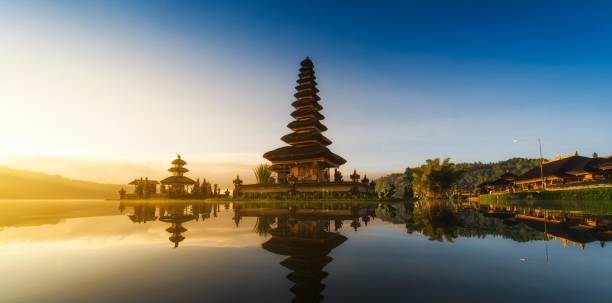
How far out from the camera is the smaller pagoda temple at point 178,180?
163ft

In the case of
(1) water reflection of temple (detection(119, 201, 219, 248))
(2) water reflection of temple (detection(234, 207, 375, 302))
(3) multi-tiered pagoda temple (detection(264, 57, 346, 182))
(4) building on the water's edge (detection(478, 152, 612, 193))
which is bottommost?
(1) water reflection of temple (detection(119, 201, 219, 248))

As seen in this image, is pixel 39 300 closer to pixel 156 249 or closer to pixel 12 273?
pixel 12 273

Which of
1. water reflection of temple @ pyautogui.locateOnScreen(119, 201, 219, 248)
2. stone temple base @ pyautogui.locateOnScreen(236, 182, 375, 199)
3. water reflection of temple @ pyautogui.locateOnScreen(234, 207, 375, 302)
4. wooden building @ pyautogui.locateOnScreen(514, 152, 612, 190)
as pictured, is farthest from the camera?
wooden building @ pyautogui.locateOnScreen(514, 152, 612, 190)

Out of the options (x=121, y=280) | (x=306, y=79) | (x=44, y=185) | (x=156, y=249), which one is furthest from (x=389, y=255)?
(x=44, y=185)

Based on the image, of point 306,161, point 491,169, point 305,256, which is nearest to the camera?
point 305,256

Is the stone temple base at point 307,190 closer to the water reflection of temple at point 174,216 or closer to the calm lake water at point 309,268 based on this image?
the water reflection of temple at point 174,216

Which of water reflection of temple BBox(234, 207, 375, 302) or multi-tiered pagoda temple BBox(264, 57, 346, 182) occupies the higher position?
multi-tiered pagoda temple BBox(264, 57, 346, 182)

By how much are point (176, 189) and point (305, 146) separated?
26228 millimetres

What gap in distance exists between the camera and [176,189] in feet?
168

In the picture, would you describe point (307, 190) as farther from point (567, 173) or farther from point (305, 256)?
point (567, 173)

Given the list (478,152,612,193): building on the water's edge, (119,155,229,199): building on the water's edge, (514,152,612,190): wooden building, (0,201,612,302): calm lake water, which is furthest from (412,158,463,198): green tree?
(0,201,612,302): calm lake water

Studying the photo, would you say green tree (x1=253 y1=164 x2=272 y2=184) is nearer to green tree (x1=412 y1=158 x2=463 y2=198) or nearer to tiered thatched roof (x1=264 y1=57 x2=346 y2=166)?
tiered thatched roof (x1=264 y1=57 x2=346 y2=166)

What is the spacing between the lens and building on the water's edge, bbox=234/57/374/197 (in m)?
34.3

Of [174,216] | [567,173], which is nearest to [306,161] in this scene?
[174,216]
